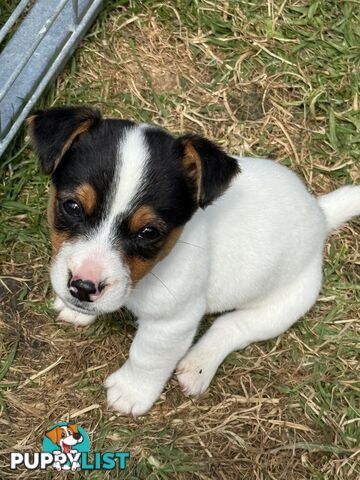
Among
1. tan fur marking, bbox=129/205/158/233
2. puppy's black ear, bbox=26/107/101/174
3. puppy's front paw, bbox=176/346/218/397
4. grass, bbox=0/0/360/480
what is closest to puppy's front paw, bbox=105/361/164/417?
grass, bbox=0/0/360/480

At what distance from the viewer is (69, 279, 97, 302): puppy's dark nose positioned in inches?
143

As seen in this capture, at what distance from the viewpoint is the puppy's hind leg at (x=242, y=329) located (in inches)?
198

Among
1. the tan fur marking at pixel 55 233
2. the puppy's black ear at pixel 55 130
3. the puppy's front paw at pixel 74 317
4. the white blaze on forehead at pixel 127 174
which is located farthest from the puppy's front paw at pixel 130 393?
the puppy's black ear at pixel 55 130

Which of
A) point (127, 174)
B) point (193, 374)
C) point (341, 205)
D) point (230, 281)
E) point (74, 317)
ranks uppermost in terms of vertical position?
point (127, 174)

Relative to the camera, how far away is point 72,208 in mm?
3771

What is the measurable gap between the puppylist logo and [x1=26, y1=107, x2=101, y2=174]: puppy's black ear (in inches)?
80.2

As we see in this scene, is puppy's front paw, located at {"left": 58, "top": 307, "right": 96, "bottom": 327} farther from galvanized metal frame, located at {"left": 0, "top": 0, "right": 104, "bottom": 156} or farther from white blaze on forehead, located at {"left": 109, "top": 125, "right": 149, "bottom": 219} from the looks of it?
white blaze on forehead, located at {"left": 109, "top": 125, "right": 149, "bottom": 219}

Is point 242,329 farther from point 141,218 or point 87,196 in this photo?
point 87,196

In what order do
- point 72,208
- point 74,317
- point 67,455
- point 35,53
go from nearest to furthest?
point 72,208
point 67,455
point 74,317
point 35,53

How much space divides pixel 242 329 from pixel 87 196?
6.34 feet

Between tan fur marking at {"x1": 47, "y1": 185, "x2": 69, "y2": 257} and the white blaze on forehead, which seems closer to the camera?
the white blaze on forehead

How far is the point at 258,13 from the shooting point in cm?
681

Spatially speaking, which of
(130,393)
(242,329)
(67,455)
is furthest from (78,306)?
(242,329)

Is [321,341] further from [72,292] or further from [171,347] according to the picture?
[72,292]
